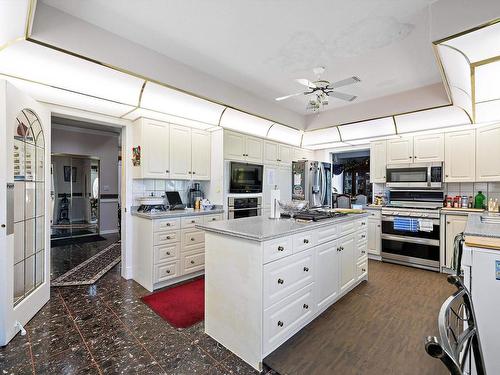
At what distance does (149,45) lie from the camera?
279cm

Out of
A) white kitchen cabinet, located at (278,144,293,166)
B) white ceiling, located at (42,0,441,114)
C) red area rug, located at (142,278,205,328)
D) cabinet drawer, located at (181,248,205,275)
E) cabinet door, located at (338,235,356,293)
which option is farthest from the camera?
white kitchen cabinet, located at (278,144,293,166)

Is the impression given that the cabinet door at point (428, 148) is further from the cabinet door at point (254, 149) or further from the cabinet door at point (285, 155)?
the cabinet door at point (254, 149)

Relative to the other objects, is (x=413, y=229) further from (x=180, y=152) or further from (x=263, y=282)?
(x=180, y=152)

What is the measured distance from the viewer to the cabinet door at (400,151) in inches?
182

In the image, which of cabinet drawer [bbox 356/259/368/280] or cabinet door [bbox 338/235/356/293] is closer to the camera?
cabinet door [bbox 338/235/356/293]

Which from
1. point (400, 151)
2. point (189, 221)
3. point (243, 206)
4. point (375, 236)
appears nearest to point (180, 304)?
point (189, 221)

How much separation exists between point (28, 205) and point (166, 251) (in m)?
1.59

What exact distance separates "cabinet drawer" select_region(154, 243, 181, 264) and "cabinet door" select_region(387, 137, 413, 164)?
4.18m

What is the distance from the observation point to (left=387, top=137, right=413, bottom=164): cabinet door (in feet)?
15.1

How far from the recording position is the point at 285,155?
5.47m

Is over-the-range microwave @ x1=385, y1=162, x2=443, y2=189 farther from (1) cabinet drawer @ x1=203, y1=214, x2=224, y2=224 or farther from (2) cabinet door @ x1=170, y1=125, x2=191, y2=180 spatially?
(2) cabinet door @ x1=170, y1=125, x2=191, y2=180

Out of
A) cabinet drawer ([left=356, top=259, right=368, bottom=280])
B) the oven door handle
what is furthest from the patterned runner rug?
the oven door handle

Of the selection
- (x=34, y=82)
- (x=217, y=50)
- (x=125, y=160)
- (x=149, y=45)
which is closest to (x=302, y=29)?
(x=217, y=50)

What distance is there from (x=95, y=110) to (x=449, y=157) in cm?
547
